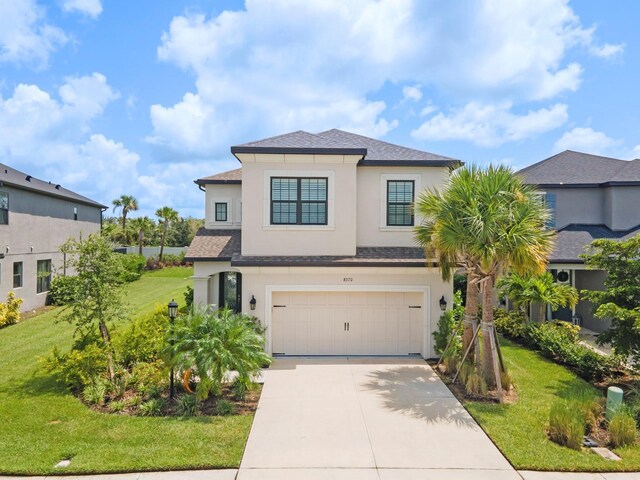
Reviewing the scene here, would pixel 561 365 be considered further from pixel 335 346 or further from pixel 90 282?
pixel 90 282

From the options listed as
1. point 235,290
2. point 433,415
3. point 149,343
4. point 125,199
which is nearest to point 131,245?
point 125,199

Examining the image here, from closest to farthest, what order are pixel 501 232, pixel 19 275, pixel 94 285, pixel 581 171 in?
pixel 501 232, pixel 94 285, pixel 19 275, pixel 581 171

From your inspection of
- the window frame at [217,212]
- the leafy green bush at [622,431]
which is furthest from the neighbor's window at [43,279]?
the leafy green bush at [622,431]

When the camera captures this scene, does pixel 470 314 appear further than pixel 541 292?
No

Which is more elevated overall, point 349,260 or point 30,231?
point 30,231

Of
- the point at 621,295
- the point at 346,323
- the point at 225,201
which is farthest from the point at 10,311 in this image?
the point at 621,295

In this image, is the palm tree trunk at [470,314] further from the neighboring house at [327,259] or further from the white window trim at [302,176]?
the white window trim at [302,176]

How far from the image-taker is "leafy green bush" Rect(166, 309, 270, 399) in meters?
8.63

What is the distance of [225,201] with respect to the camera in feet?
55.6

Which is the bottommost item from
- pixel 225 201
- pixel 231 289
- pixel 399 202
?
pixel 231 289

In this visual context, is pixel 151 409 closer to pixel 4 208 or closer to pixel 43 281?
pixel 4 208

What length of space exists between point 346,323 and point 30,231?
58.2 feet

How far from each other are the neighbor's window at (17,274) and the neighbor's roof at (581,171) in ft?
80.9

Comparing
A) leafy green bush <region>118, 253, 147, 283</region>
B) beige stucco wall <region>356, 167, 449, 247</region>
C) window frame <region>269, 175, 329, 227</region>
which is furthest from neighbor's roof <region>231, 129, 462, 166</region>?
leafy green bush <region>118, 253, 147, 283</region>
